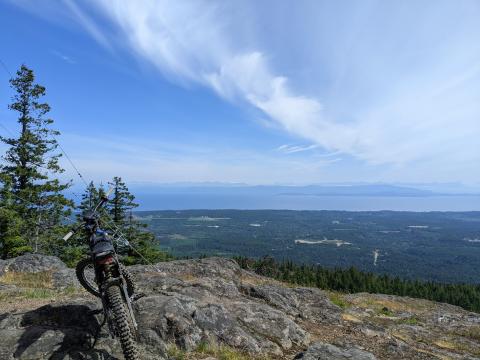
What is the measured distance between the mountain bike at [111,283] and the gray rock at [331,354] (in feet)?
13.0

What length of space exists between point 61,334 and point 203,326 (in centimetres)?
322

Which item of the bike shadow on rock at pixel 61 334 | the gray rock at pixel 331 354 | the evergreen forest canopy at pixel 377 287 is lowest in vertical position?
the evergreen forest canopy at pixel 377 287

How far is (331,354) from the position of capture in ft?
28.3

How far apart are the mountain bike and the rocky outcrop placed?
67cm

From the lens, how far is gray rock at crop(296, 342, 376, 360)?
27.7ft

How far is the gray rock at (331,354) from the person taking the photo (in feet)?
27.7

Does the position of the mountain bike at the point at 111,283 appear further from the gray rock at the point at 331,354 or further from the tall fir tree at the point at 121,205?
the tall fir tree at the point at 121,205

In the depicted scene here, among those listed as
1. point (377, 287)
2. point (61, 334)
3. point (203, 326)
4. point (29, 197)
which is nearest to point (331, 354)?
point (203, 326)

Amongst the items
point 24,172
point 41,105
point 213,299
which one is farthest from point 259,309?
point 41,105

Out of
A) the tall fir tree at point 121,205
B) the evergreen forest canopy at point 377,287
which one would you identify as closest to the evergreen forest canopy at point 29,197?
the tall fir tree at point 121,205

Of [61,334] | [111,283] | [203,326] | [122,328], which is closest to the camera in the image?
[122,328]

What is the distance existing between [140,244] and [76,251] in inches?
496

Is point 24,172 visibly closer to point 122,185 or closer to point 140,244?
point 122,185

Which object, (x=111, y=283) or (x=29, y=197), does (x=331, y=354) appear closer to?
(x=111, y=283)
